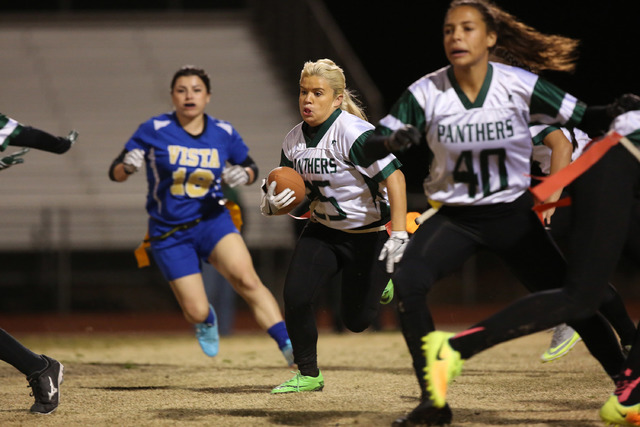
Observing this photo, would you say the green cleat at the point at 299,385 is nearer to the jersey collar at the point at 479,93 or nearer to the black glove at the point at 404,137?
the black glove at the point at 404,137

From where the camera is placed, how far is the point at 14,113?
49.1ft

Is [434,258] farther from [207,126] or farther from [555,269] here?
[207,126]

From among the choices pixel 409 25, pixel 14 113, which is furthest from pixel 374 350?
pixel 14 113

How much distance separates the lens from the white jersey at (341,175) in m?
4.70

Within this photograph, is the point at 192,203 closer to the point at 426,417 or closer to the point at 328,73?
the point at 328,73

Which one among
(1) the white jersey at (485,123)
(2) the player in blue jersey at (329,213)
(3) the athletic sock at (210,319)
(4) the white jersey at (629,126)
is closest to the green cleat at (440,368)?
(1) the white jersey at (485,123)

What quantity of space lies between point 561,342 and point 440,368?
282cm

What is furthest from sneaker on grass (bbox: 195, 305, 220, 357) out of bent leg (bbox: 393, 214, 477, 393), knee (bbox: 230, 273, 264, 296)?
bent leg (bbox: 393, 214, 477, 393)

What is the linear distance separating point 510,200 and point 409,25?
39.0ft

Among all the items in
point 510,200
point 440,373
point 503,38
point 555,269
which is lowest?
point 440,373

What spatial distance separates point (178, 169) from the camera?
6.00 metres

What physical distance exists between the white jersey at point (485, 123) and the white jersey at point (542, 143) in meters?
1.42

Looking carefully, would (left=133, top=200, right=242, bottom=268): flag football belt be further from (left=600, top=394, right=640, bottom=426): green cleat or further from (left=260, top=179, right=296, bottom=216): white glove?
(left=600, top=394, right=640, bottom=426): green cleat

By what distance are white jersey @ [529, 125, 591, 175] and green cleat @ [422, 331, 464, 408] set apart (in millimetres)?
2024
